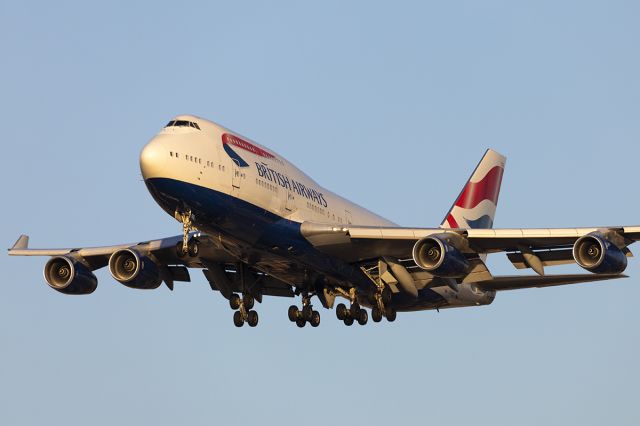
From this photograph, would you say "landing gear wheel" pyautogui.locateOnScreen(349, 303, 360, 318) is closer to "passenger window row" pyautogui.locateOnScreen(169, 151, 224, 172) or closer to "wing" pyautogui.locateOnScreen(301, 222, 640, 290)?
"wing" pyautogui.locateOnScreen(301, 222, 640, 290)

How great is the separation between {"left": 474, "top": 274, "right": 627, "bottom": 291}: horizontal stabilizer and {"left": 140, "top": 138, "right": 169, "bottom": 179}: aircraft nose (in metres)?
14.4

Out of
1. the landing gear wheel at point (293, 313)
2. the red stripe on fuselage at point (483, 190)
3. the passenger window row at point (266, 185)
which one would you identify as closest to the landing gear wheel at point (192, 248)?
the passenger window row at point (266, 185)

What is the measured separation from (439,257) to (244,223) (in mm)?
7140

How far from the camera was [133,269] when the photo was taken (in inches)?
2058

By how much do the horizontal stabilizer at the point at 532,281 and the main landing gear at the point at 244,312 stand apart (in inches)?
359

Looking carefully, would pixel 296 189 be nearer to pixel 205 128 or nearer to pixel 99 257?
pixel 205 128


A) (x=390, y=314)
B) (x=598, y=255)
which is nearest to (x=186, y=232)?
(x=390, y=314)

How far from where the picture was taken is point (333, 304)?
53156mm

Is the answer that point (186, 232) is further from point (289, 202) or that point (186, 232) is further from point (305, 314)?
point (305, 314)

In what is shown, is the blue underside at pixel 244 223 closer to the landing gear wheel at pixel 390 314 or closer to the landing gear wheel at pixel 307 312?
the landing gear wheel at pixel 307 312

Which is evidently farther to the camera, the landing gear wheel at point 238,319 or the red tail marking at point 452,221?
the red tail marking at point 452,221

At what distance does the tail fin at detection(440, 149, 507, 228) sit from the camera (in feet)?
200

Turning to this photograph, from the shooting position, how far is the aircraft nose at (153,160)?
148ft

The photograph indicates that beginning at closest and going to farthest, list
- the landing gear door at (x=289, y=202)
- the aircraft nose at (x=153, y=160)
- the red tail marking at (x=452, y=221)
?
1. the aircraft nose at (x=153, y=160)
2. the landing gear door at (x=289, y=202)
3. the red tail marking at (x=452, y=221)
